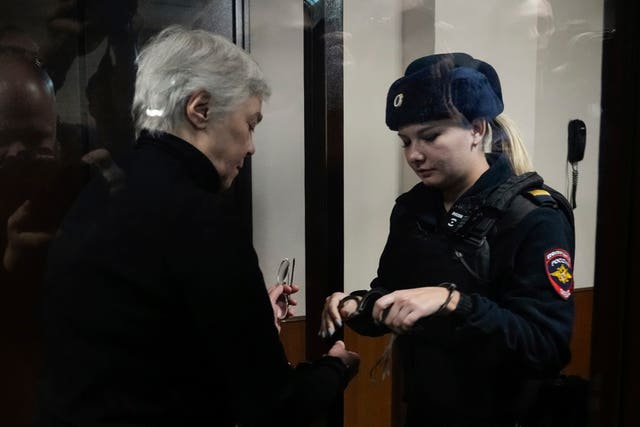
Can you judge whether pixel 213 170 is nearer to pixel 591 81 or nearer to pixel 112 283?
pixel 112 283

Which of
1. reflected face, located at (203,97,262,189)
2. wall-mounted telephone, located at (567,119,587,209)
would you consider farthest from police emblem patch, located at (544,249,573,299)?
reflected face, located at (203,97,262,189)

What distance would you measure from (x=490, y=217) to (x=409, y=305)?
0.19 metres

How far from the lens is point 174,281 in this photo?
0.76m

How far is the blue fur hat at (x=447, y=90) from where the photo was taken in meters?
0.83

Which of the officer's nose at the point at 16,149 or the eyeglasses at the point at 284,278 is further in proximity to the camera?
the eyeglasses at the point at 284,278

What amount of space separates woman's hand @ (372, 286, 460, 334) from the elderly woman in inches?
6.9

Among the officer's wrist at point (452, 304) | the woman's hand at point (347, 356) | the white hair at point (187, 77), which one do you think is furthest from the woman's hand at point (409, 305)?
the white hair at point (187, 77)

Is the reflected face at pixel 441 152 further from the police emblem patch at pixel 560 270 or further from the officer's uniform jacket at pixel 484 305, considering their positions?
the police emblem patch at pixel 560 270

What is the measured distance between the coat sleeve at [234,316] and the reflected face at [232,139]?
90mm

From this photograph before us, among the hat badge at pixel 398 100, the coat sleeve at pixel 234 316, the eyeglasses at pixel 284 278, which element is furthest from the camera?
the eyeglasses at pixel 284 278

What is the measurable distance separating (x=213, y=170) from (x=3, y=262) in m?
0.39

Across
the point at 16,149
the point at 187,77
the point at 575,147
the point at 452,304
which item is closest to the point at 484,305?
the point at 452,304

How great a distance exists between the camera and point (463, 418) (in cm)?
90

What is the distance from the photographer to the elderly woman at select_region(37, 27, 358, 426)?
76 cm
